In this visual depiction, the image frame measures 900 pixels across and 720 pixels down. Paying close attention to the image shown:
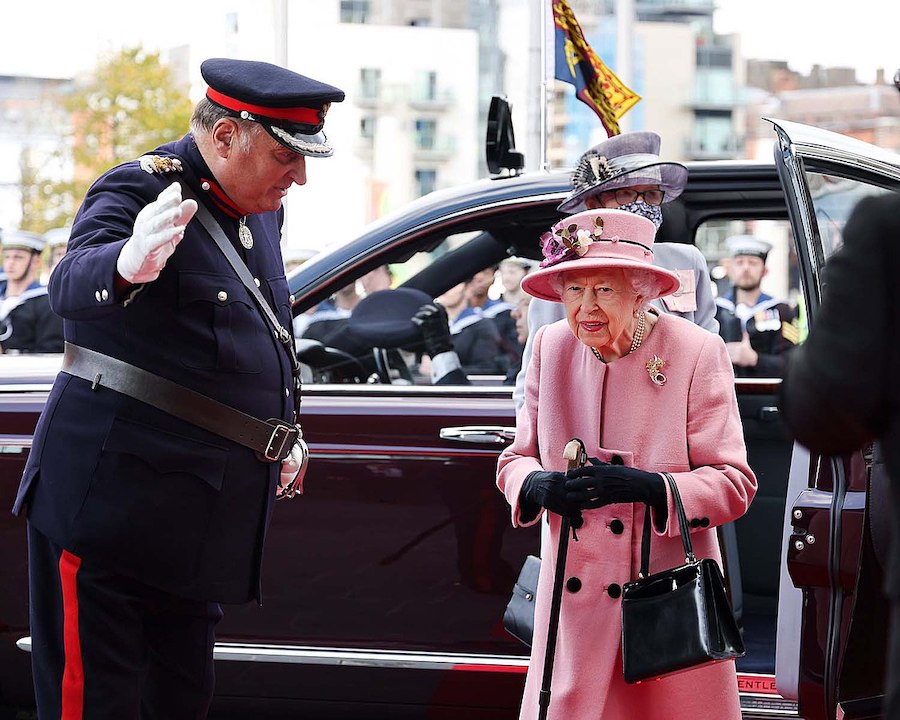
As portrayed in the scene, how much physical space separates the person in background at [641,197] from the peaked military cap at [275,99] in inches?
40.2

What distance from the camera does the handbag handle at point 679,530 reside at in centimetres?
273

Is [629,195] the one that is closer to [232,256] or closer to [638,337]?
[638,337]

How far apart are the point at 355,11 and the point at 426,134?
14.7ft

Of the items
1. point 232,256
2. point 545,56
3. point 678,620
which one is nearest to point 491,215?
point 232,256

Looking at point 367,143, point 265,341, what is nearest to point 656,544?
point 265,341

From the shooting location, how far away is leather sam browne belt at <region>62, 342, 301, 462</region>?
113 inches

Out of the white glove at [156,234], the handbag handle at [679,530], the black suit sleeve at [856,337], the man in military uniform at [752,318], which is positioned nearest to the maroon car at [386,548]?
the handbag handle at [679,530]

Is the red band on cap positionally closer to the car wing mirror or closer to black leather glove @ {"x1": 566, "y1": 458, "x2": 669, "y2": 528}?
black leather glove @ {"x1": 566, "y1": 458, "x2": 669, "y2": 528}

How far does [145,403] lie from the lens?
9.45 feet

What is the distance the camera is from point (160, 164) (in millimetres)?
2998

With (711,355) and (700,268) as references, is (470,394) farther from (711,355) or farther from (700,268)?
(711,355)

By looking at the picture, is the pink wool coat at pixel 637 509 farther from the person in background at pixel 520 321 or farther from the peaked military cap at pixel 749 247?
the peaked military cap at pixel 749 247

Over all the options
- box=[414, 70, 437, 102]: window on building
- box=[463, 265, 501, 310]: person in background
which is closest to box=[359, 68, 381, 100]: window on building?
box=[414, 70, 437, 102]: window on building

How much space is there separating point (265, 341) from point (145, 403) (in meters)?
0.32
